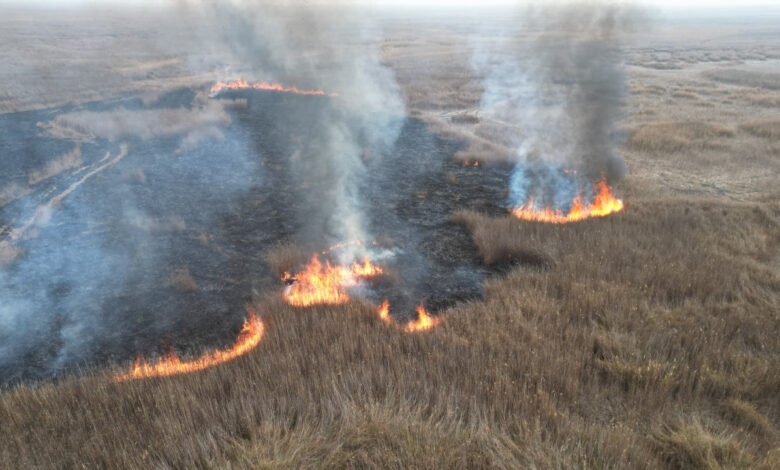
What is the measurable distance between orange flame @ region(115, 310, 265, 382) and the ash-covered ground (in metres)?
0.29

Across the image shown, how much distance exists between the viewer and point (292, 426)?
3.88 m

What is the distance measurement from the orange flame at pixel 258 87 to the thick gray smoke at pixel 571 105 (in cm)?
918

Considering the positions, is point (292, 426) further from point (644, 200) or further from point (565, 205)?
point (644, 200)

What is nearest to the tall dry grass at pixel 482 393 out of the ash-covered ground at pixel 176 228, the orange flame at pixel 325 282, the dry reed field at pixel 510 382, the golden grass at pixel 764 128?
the dry reed field at pixel 510 382

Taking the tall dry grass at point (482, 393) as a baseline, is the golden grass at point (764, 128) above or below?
below

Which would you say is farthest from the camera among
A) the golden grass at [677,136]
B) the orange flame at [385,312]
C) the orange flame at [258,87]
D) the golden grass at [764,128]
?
the orange flame at [258,87]

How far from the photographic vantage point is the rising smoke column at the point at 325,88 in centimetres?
1038

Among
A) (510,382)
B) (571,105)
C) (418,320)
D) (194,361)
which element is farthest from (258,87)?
(510,382)

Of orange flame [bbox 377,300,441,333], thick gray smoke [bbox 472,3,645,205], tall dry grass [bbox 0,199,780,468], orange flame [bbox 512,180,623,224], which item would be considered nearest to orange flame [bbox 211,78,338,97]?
thick gray smoke [bbox 472,3,645,205]

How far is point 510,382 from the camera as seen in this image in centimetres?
434

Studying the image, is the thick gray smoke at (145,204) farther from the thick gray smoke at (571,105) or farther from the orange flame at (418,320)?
the thick gray smoke at (571,105)

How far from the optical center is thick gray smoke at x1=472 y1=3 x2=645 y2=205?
12695 mm

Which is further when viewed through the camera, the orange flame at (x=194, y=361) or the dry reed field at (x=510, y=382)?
the orange flame at (x=194, y=361)

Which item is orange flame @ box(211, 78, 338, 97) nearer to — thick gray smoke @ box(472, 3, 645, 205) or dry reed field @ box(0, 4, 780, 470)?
thick gray smoke @ box(472, 3, 645, 205)
